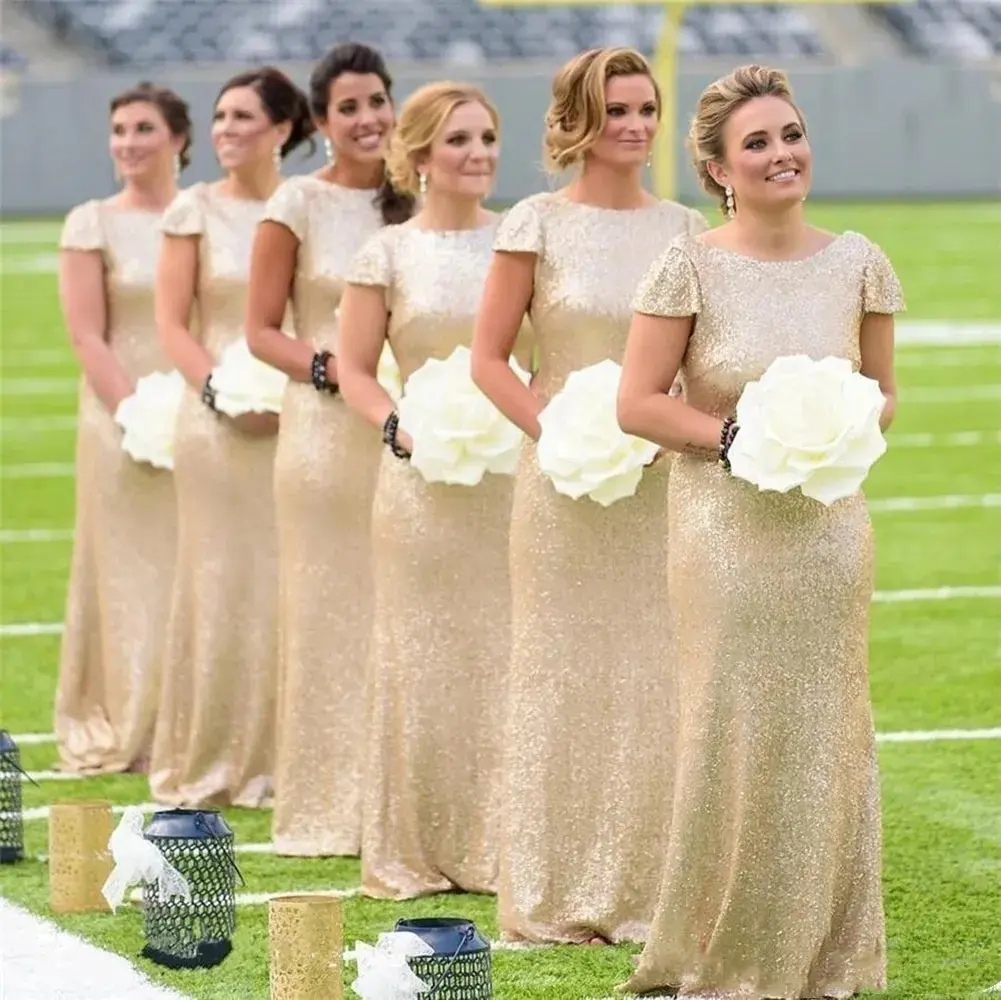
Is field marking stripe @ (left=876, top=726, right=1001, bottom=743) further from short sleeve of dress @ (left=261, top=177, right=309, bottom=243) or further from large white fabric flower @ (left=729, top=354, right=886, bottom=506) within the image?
large white fabric flower @ (left=729, top=354, right=886, bottom=506)

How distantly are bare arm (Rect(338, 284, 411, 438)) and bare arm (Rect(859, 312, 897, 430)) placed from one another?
5.46 ft

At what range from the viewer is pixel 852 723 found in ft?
17.9

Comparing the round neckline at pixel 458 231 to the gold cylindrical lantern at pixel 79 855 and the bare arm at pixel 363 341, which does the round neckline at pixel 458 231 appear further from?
the gold cylindrical lantern at pixel 79 855

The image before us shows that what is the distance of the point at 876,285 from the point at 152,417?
357cm

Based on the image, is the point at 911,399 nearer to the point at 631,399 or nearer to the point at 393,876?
the point at 393,876

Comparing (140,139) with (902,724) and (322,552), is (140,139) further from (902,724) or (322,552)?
(902,724)

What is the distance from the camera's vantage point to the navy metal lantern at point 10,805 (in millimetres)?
6984

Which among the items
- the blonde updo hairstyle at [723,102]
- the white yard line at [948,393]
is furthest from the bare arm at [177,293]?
the white yard line at [948,393]

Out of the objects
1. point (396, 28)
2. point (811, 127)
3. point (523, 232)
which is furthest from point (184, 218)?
point (396, 28)

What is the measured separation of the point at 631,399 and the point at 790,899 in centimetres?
107

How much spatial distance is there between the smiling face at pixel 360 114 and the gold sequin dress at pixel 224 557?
81 cm

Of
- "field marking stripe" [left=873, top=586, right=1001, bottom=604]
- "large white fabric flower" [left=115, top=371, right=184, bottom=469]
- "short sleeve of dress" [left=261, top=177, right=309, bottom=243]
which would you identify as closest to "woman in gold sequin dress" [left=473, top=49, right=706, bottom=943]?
"short sleeve of dress" [left=261, top=177, right=309, bottom=243]

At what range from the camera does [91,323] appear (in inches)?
341

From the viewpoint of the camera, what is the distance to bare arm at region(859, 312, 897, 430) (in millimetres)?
5465
